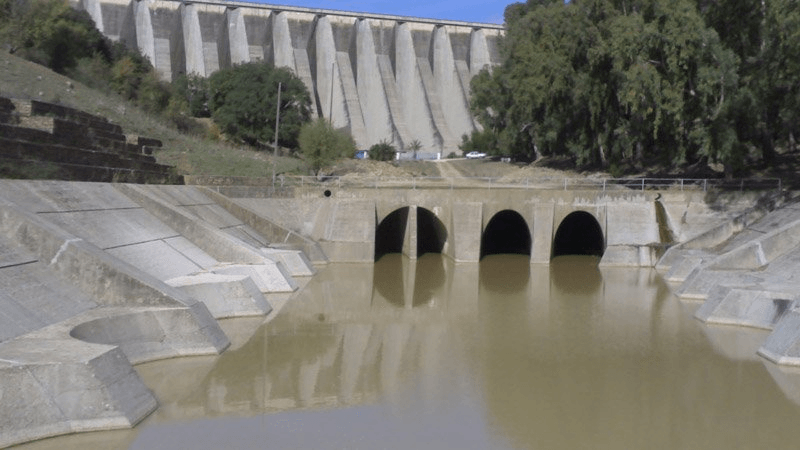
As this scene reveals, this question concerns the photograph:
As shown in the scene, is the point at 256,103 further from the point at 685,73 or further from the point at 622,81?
the point at 685,73

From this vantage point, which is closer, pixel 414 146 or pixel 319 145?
pixel 319 145

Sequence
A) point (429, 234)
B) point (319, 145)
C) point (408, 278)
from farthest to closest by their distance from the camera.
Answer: point (319, 145), point (429, 234), point (408, 278)

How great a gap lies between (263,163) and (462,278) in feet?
64.2

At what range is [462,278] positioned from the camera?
26.3 m

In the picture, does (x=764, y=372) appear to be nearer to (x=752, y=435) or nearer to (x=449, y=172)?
(x=752, y=435)

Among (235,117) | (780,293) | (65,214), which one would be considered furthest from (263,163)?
(780,293)

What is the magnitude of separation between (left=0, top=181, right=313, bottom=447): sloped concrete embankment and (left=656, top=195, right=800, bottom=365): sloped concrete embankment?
10.0 meters

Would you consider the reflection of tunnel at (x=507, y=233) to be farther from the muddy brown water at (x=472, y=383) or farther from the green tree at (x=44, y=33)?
the green tree at (x=44, y=33)

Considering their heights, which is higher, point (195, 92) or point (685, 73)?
point (195, 92)

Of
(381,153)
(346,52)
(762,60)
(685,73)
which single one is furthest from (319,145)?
(346,52)

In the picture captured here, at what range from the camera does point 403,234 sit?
32.6 meters

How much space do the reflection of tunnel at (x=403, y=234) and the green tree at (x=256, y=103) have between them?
21.5 metres

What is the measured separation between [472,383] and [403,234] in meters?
20.0

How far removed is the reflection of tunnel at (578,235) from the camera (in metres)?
35.3
